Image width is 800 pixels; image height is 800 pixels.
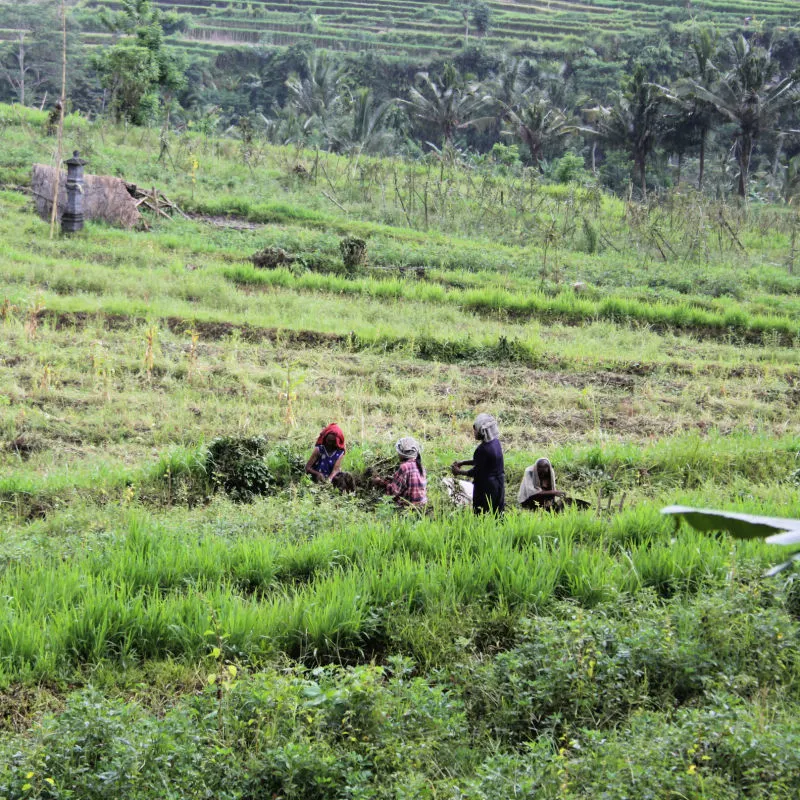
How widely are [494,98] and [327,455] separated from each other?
28.9 meters

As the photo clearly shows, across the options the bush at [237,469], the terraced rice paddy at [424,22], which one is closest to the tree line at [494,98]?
the terraced rice paddy at [424,22]

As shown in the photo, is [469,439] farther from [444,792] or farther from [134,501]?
[444,792]

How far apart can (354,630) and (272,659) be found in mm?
403

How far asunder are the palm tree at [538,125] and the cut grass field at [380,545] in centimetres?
1843

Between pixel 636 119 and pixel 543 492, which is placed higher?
pixel 636 119

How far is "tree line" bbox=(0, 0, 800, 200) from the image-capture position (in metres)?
28.3

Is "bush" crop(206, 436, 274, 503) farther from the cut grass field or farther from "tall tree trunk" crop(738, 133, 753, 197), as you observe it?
"tall tree trunk" crop(738, 133, 753, 197)

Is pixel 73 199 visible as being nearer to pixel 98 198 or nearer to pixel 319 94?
pixel 98 198

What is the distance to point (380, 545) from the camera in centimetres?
534

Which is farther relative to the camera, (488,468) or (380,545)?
(488,468)

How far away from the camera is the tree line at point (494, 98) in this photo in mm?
28344

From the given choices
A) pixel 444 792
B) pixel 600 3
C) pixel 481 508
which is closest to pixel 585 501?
pixel 481 508

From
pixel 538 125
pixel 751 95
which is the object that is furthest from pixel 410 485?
pixel 538 125

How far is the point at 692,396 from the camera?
10.1 m
